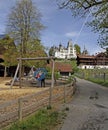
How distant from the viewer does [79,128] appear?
10.6 metres

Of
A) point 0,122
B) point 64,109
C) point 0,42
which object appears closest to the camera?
point 0,122

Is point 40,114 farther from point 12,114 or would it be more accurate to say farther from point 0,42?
point 0,42

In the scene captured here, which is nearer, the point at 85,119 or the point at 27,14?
the point at 85,119

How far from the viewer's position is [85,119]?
1254 cm

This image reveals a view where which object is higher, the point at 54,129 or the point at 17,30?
the point at 17,30

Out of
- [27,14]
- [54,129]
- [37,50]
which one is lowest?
[54,129]

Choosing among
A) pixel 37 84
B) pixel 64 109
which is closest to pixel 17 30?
pixel 37 84

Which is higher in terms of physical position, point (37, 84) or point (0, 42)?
point (0, 42)

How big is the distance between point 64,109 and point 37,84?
62.8ft

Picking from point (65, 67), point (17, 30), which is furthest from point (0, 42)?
point (65, 67)

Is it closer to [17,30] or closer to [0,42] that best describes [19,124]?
[17,30]

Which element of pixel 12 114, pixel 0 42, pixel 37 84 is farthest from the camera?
pixel 0 42

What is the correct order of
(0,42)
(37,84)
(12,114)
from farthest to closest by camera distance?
(0,42)
(37,84)
(12,114)

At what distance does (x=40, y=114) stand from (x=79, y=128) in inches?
96.0
